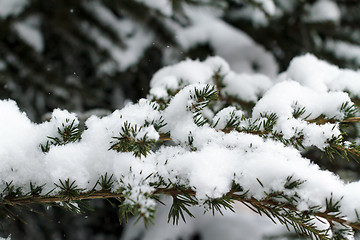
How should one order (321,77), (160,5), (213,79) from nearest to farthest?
(321,77), (213,79), (160,5)

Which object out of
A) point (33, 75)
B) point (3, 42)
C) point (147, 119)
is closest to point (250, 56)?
point (33, 75)

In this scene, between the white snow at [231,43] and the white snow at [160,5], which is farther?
the white snow at [231,43]

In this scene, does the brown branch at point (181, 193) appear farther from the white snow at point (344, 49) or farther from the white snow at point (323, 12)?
the white snow at point (344, 49)

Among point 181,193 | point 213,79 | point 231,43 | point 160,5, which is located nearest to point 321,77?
point 213,79

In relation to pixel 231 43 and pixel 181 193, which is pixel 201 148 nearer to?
pixel 181 193

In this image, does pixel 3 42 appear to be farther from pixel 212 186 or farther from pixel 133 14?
pixel 212 186

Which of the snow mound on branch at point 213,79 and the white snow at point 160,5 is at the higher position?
the white snow at point 160,5

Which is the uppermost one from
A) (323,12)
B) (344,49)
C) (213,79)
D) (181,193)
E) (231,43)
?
(231,43)

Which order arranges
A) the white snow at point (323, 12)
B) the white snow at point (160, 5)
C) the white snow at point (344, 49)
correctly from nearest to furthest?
the white snow at point (160, 5) < the white snow at point (323, 12) < the white snow at point (344, 49)

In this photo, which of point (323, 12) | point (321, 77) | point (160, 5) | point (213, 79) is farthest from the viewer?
point (323, 12)

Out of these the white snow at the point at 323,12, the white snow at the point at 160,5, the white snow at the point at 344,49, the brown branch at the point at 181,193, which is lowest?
the brown branch at the point at 181,193

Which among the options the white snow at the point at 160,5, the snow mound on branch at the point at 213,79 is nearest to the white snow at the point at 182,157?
the snow mound on branch at the point at 213,79

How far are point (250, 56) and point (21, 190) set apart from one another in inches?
92.9

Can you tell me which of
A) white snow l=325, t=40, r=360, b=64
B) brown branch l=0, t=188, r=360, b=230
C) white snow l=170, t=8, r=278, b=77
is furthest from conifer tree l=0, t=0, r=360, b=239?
white snow l=325, t=40, r=360, b=64
